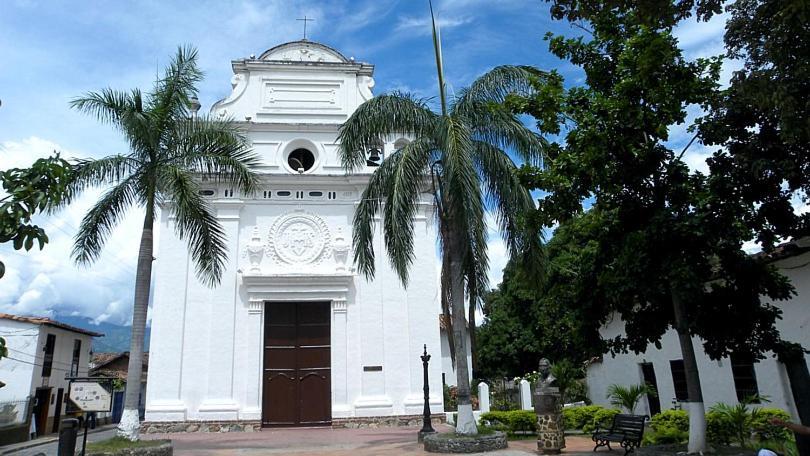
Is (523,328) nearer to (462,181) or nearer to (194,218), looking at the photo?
(462,181)

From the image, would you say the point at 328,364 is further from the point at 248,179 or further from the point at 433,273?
the point at 248,179

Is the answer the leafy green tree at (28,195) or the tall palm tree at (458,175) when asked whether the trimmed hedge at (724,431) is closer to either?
the tall palm tree at (458,175)

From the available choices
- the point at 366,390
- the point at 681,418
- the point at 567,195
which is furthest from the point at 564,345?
the point at 567,195

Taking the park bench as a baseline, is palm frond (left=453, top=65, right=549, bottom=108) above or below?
above

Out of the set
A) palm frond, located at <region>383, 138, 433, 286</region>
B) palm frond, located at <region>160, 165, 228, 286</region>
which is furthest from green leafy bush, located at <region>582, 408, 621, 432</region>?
palm frond, located at <region>160, 165, 228, 286</region>

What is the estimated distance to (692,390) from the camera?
895 cm

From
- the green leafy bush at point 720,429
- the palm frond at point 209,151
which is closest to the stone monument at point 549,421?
the green leafy bush at point 720,429

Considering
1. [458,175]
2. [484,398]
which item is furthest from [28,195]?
[484,398]

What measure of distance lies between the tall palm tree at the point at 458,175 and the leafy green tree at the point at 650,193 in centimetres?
156

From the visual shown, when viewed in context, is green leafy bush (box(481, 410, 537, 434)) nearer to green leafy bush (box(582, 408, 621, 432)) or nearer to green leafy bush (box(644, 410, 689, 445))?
green leafy bush (box(582, 408, 621, 432))

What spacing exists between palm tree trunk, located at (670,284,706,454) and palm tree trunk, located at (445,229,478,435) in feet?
13.2

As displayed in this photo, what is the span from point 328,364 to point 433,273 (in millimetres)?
4340

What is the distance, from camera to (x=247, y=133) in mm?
19484

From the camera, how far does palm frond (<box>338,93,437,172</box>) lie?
40.5ft
